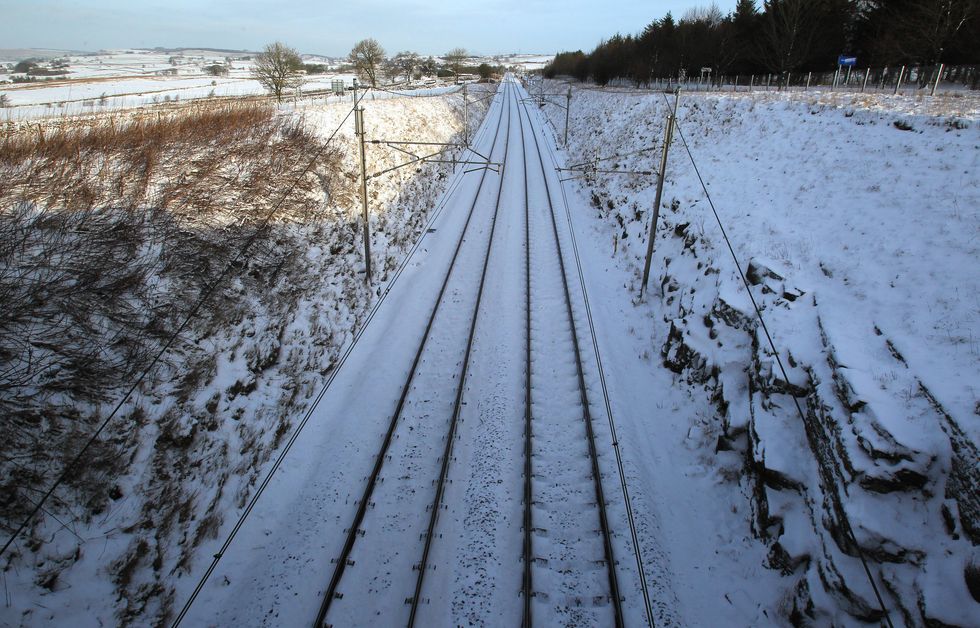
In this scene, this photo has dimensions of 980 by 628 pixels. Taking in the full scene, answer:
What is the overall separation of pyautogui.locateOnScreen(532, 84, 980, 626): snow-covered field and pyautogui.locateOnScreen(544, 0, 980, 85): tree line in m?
5.66

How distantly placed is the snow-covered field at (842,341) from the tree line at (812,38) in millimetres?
5657

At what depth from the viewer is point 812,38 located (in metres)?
35.8

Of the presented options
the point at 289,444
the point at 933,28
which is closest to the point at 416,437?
the point at 289,444

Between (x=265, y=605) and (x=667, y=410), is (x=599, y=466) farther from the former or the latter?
(x=265, y=605)

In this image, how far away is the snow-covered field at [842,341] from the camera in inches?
230

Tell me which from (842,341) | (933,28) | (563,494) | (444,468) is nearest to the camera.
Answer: (842,341)

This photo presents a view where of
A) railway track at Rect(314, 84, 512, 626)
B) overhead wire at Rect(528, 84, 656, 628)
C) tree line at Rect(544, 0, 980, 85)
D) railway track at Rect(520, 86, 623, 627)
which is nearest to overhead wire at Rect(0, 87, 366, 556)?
railway track at Rect(314, 84, 512, 626)

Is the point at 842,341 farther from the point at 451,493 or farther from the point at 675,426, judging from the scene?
the point at 451,493

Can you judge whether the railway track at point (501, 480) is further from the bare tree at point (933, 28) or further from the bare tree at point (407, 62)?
the bare tree at point (407, 62)

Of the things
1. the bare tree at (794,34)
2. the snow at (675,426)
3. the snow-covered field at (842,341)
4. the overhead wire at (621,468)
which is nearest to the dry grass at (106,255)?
the snow at (675,426)

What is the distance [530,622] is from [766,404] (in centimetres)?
566

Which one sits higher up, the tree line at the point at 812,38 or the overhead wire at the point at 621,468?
Answer: the tree line at the point at 812,38

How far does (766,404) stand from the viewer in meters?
8.52

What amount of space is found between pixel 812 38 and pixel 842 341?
4008cm
